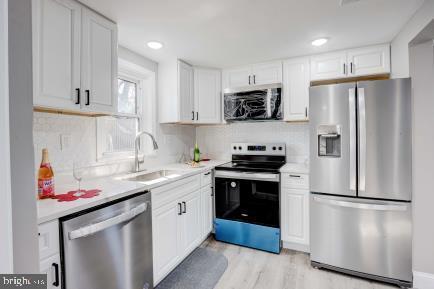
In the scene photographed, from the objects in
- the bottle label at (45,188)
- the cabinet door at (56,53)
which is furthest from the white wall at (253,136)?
the bottle label at (45,188)

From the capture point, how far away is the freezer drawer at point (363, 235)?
6.06 ft

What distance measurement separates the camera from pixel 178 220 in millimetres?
2059

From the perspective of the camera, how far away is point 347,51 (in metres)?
2.37

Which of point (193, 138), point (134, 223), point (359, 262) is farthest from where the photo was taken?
point (193, 138)

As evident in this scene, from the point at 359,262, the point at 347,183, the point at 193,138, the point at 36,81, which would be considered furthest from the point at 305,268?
the point at 36,81

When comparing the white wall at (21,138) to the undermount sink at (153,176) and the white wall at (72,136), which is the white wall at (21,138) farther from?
the undermount sink at (153,176)

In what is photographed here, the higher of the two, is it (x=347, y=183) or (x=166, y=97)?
(x=166, y=97)

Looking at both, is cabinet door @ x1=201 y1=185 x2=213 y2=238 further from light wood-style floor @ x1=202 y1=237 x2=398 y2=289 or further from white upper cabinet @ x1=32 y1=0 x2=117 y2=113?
white upper cabinet @ x1=32 y1=0 x2=117 y2=113

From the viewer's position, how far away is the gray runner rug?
1909 millimetres

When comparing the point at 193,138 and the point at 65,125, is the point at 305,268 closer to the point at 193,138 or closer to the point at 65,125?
the point at 193,138

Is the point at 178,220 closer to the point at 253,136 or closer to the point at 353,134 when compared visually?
the point at 253,136

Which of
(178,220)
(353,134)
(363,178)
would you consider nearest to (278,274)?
(178,220)

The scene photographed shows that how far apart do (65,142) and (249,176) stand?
174 centimetres

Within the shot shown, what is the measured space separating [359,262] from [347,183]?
698 mm
